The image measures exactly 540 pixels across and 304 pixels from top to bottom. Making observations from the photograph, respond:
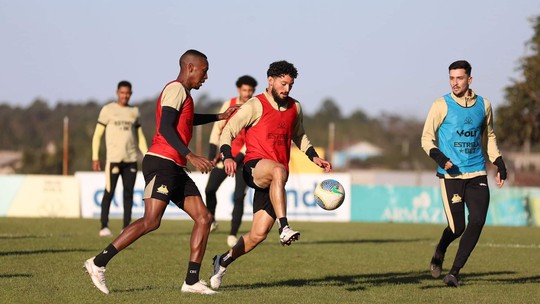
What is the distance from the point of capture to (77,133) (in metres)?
106

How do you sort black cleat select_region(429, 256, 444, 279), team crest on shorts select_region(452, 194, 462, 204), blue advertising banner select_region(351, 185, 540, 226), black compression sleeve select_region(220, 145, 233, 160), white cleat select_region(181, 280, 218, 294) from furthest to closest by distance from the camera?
blue advertising banner select_region(351, 185, 540, 226) < black cleat select_region(429, 256, 444, 279) < team crest on shorts select_region(452, 194, 462, 204) < black compression sleeve select_region(220, 145, 233, 160) < white cleat select_region(181, 280, 218, 294)

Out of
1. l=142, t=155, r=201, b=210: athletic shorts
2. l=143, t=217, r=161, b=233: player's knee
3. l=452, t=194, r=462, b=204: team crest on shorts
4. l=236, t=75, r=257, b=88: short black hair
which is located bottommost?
l=143, t=217, r=161, b=233: player's knee

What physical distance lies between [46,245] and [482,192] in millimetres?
6911

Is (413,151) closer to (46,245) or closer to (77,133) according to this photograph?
(77,133)

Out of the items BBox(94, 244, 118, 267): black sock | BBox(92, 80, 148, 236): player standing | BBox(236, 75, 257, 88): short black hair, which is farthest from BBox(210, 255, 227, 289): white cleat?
BBox(92, 80, 148, 236): player standing

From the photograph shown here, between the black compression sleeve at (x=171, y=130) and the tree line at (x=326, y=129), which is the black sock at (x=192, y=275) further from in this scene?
the tree line at (x=326, y=129)

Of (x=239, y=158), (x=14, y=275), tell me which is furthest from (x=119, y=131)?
(x=14, y=275)

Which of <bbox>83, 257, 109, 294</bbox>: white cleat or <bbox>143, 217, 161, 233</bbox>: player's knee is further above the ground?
<bbox>143, 217, 161, 233</bbox>: player's knee

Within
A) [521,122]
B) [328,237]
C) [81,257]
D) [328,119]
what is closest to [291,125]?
[81,257]

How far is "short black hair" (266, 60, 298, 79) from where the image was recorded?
983 cm

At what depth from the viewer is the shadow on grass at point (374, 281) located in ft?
34.2

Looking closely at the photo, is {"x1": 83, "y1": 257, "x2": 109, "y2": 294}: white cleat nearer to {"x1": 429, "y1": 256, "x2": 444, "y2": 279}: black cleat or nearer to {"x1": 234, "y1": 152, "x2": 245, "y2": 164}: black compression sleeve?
{"x1": 429, "y1": 256, "x2": 444, "y2": 279}: black cleat

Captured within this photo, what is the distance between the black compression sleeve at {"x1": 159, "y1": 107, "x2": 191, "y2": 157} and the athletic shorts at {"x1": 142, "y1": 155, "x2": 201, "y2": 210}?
0.36m

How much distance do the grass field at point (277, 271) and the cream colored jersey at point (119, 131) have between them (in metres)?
1.50
